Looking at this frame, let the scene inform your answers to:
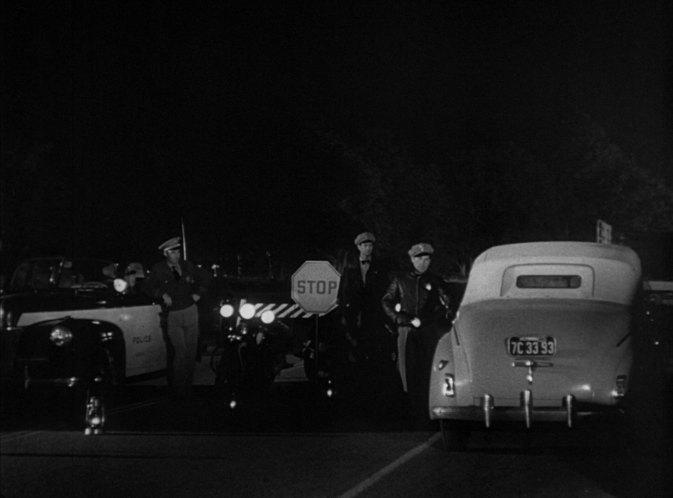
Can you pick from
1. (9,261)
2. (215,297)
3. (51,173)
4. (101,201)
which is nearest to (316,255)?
(101,201)

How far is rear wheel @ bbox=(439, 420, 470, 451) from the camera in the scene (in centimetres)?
1024

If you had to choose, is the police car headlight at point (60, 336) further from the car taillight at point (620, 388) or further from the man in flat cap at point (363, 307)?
the car taillight at point (620, 388)

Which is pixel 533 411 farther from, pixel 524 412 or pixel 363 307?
pixel 363 307

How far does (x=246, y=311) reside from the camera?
13227 mm

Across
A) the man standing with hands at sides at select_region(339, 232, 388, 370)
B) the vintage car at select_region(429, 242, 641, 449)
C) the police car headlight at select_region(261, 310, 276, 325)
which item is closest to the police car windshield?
the police car headlight at select_region(261, 310, 276, 325)

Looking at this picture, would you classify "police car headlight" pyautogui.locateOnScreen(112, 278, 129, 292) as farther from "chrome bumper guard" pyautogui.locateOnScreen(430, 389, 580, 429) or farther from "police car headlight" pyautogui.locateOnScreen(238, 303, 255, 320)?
"chrome bumper guard" pyautogui.locateOnScreen(430, 389, 580, 429)

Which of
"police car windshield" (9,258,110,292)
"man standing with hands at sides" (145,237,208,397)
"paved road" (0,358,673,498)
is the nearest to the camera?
"paved road" (0,358,673,498)

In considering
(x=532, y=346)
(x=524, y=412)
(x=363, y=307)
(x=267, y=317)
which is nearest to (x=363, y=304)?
(x=363, y=307)

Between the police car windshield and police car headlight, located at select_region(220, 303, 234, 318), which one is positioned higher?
the police car windshield

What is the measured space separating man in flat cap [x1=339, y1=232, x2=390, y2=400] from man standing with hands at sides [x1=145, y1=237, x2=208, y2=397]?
6.01 ft

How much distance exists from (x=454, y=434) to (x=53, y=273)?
505 centimetres

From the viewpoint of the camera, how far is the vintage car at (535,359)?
378 inches

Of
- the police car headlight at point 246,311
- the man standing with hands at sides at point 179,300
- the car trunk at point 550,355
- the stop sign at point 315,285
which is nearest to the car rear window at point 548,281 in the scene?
the car trunk at point 550,355

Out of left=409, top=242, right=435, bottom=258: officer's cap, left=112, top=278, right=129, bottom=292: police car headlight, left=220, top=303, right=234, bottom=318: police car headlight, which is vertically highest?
left=409, top=242, right=435, bottom=258: officer's cap
